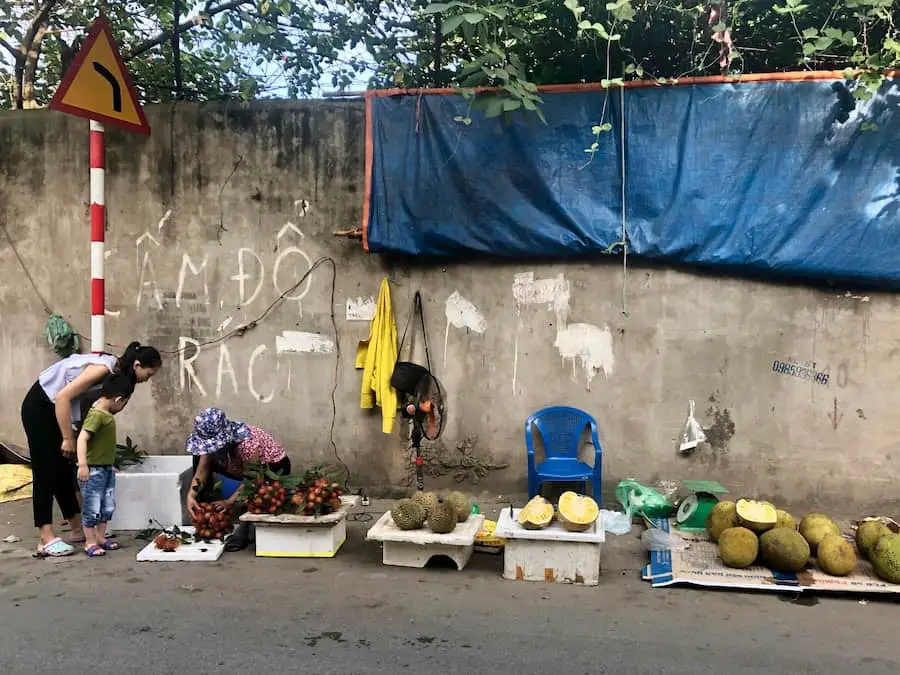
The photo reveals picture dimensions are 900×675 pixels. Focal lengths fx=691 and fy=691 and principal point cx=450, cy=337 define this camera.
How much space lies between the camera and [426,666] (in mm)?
3326

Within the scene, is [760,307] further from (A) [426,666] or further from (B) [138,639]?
(B) [138,639]

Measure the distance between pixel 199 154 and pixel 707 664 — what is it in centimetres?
555

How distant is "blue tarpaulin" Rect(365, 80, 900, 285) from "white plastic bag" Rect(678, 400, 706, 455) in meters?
1.26

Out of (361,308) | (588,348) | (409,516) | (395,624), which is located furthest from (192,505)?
(588,348)

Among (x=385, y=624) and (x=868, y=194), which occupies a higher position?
(x=868, y=194)

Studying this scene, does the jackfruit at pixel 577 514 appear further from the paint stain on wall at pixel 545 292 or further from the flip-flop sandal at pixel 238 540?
the flip-flop sandal at pixel 238 540

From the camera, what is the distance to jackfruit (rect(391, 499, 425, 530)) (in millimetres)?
4574

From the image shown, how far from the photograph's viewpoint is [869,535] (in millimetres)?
4445

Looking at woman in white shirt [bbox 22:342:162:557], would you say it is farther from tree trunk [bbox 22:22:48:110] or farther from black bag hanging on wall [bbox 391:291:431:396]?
tree trunk [bbox 22:22:48:110]

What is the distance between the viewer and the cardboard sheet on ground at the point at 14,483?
605 centimetres

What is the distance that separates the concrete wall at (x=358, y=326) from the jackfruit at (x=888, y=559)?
133cm

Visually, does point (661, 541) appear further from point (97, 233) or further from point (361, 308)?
point (97, 233)

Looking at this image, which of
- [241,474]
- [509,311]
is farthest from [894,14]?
[241,474]

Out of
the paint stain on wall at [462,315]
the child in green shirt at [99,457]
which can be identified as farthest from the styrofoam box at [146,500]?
the paint stain on wall at [462,315]
